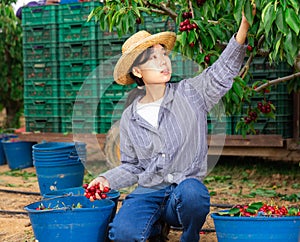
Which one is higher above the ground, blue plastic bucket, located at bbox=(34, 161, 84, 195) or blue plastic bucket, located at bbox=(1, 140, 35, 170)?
blue plastic bucket, located at bbox=(34, 161, 84, 195)

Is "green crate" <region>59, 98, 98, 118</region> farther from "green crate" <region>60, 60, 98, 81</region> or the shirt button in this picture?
"green crate" <region>60, 60, 98, 81</region>

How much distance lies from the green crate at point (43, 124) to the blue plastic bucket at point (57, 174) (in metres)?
2.26

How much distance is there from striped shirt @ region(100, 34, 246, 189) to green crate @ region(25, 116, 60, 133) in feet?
14.8

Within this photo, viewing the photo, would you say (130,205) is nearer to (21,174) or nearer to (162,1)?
(162,1)

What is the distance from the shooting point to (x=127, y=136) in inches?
132

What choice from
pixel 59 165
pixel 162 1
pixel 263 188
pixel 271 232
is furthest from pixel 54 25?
pixel 271 232

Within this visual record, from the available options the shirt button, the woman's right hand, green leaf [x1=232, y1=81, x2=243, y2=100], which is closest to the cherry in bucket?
the woman's right hand

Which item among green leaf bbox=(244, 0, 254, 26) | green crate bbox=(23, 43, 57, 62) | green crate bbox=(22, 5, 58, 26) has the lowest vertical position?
green crate bbox=(23, 43, 57, 62)

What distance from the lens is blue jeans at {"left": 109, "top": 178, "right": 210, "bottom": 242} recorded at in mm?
3082

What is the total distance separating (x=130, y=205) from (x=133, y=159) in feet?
0.92

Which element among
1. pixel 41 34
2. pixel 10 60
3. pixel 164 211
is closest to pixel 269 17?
pixel 164 211

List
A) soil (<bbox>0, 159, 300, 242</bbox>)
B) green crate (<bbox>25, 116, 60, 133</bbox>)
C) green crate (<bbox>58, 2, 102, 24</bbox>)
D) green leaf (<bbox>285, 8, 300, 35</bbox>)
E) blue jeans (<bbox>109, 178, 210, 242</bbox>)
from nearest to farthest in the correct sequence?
green leaf (<bbox>285, 8, 300, 35</bbox>) → blue jeans (<bbox>109, 178, 210, 242</bbox>) → soil (<bbox>0, 159, 300, 242</bbox>) → green crate (<bbox>58, 2, 102, 24</bbox>) → green crate (<bbox>25, 116, 60, 133</bbox>)

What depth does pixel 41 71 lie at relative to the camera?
7805 millimetres

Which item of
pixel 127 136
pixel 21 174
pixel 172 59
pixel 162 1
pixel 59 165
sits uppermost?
pixel 162 1
